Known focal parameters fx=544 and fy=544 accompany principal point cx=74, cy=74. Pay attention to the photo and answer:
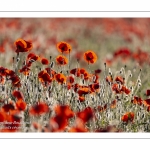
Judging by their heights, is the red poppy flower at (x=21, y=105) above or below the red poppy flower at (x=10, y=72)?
below

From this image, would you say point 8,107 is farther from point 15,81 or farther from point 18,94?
point 15,81

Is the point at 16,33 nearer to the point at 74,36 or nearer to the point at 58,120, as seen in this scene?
the point at 74,36

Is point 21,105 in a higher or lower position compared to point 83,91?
lower

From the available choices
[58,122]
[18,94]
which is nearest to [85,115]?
[58,122]

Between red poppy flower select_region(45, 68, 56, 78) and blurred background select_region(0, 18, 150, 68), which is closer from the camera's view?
red poppy flower select_region(45, 68, 56, 78)

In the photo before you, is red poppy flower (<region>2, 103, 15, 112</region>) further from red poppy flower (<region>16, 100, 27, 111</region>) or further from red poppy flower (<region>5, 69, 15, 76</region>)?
red poppy flower (<region>5, 69, 15, 76</region>)

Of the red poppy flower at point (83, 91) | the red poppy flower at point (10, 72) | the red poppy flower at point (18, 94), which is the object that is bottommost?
the red poppy flower at point (18, 94)

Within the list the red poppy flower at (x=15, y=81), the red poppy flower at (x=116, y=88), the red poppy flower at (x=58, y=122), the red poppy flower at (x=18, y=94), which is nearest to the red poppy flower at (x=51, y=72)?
the red poppy flower at (x=15, y=81)

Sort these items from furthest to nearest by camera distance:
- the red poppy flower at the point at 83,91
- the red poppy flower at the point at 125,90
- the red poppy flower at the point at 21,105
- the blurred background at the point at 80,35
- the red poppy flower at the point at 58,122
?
the blurred background at the point at 80,35 < the red poppy flower at the point at 125,90 < the red poppy flower at the point at 83,91 < the red poppy flower at the point at 21,105 < the red poppy flower at the point at 58,122

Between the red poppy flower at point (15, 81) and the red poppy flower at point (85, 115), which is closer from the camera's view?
the red poppy flower at point (85, 115)

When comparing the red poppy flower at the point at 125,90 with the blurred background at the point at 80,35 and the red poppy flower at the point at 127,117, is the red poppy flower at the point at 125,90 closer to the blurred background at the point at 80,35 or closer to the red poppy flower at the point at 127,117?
the red poppy flower at the point at 127,117

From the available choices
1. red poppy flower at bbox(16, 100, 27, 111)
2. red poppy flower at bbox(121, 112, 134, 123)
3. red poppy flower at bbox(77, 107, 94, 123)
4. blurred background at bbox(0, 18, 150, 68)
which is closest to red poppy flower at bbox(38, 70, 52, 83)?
red poppy flower at bbox(16, 100, 27, 111)
